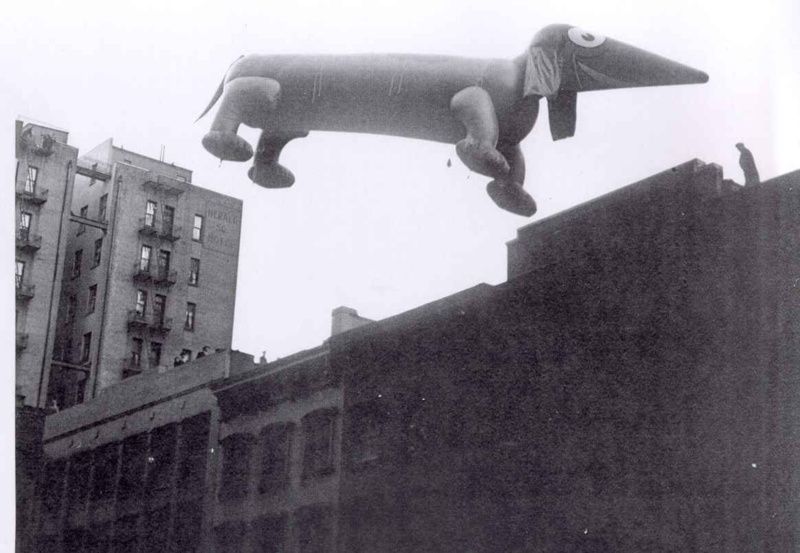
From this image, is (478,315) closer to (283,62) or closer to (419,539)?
(419,539)

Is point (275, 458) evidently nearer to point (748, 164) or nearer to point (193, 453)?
point (193, 453)

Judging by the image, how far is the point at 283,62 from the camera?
2994 mm

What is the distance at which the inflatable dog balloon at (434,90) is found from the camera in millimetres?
2863

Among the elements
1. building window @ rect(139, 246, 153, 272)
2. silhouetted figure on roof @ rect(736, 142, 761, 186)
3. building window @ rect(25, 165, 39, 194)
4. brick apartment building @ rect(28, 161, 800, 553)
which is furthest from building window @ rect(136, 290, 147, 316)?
silhouetted figure on roof @ rect(736, 142, 761, 186)

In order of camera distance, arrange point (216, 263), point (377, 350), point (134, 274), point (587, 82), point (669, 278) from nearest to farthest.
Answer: point (587, 82) < point (216, 263) < point (134, 274) < point (377, 350) < point (669, 278)

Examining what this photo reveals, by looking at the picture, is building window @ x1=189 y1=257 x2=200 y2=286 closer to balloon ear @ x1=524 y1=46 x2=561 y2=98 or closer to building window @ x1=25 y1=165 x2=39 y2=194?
building window @ x1=25 y1=165 x2=39 y2=194

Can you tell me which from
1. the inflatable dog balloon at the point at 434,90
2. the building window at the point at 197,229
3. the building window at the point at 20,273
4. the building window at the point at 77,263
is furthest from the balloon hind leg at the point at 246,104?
the building window at the point at 77,263

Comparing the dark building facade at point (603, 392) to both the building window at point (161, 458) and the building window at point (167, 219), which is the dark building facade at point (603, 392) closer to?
the building window at point (161, 458)

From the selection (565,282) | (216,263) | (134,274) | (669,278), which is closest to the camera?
(216,263)

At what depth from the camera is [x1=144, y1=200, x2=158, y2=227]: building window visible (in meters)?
4.83

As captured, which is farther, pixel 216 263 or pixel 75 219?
pixel 75 219

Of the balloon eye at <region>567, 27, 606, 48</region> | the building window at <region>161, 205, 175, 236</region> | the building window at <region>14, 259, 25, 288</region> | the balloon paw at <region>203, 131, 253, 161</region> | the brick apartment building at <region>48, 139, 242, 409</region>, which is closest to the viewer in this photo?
the balloon paw at <region>203, 131, 253, 161</region>

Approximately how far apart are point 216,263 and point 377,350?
1653mm

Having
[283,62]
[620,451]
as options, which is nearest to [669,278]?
[620,451]
